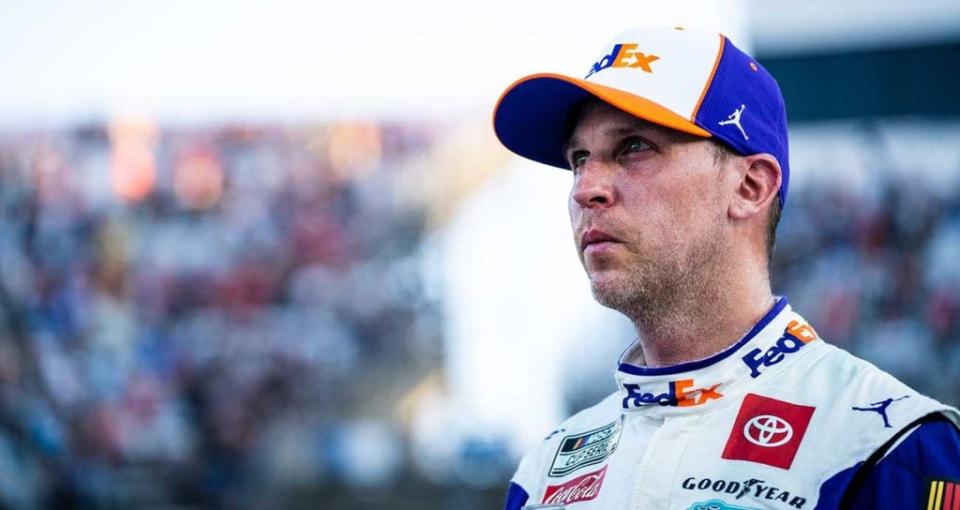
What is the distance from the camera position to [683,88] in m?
1.99

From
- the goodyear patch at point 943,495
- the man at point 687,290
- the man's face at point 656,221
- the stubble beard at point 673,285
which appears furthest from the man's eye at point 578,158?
the goodyear patch at point 943,495

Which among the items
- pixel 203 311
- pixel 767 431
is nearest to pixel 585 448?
pixel 767 431

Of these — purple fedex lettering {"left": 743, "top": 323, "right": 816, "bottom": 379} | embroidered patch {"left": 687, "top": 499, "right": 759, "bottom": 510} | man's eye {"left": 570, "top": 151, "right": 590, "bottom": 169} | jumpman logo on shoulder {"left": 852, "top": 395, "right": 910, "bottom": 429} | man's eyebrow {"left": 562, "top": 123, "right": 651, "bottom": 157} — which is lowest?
embroidered patch {"left": 687, "top": 499, "right": 759, "bottom": 510}

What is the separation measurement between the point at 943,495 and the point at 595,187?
2.51 feet

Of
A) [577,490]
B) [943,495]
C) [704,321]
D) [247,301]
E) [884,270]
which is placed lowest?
[247,301]

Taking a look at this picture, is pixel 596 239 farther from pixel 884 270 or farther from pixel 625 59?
pixel 884 270

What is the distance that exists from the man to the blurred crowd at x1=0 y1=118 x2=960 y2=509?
951cm

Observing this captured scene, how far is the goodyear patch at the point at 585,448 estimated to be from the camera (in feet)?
6.80

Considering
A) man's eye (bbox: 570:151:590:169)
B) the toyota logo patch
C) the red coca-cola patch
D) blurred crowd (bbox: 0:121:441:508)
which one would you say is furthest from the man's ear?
blurred crowd (bbox: 0:121:441:508)

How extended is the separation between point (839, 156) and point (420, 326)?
17.1 feet

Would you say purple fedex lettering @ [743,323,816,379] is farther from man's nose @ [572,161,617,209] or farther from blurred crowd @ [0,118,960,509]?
blurred crowd @ [0,118,960,509]

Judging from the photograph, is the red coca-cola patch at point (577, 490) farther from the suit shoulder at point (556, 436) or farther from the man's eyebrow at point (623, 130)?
the man's eyebrow at point (623, 130)

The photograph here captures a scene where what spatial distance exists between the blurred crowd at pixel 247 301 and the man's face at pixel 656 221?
959cm

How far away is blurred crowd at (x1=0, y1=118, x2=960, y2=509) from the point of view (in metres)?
11.6
